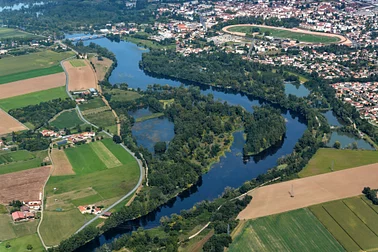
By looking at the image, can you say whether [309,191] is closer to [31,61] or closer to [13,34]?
[31,61]

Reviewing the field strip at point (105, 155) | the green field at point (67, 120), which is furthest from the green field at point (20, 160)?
the green field at point (67, 120)

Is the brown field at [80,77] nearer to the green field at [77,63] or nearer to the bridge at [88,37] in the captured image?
the green field at [77,63]

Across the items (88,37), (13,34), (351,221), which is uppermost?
(351,221)

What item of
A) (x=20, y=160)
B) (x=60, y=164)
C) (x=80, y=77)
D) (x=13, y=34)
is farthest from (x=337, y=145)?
(x=13, y=34)

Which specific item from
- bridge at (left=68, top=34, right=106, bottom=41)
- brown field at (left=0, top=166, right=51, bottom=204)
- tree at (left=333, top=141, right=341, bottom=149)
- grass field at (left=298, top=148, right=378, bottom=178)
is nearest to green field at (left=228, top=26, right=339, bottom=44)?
bridge at (left=68, top=34, right=106, bottom=41)

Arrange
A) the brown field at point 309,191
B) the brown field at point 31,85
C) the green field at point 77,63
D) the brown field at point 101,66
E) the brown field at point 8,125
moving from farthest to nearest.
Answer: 1. the green field at point 77,63
2. the brown field at point 101,66
3. the brown field at point 31,85
4. the brown field at point 8,125
5. the brown field at point 309,191

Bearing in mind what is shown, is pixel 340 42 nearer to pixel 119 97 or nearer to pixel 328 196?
pixel 119 97

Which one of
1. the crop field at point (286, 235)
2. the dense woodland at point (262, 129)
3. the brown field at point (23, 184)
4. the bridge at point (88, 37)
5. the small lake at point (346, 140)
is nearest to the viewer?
the crop field at point (286, 235)
